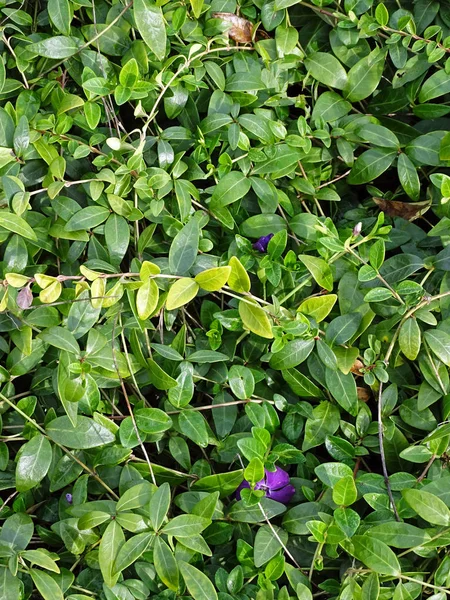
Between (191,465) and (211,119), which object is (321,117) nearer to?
(211,119)

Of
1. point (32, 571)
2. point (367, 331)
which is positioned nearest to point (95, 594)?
point (32, 571)

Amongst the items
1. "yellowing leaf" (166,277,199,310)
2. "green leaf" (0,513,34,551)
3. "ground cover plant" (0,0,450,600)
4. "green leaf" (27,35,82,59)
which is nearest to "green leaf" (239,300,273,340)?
"ground cover plant" (0,0,450,600)

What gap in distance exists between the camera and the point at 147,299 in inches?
49.4

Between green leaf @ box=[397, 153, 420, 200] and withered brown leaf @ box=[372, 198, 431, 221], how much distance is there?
52 mm

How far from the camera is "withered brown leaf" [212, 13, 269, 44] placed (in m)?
1.55

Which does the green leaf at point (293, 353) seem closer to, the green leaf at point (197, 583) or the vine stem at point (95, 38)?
the green leaf at point (197, 583)

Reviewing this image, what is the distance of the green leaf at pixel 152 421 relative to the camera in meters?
1.33

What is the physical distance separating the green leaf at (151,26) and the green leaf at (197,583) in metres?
0.96

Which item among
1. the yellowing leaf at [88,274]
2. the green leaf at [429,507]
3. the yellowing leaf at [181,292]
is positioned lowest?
the green leaf at [429,507]

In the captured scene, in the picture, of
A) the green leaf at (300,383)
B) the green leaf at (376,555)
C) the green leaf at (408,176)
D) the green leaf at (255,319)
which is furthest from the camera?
the green leaf at (408,176)

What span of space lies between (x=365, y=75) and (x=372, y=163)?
7.7 inches

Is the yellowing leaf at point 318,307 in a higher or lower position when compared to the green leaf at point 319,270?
lower

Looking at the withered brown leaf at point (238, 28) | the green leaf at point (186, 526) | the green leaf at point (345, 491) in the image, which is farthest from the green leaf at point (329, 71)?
the green leaf at point (186, 526)

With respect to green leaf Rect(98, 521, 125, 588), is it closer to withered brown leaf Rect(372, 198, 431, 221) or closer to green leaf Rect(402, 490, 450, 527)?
green leaf Rect(402, 490, 450, 527)
